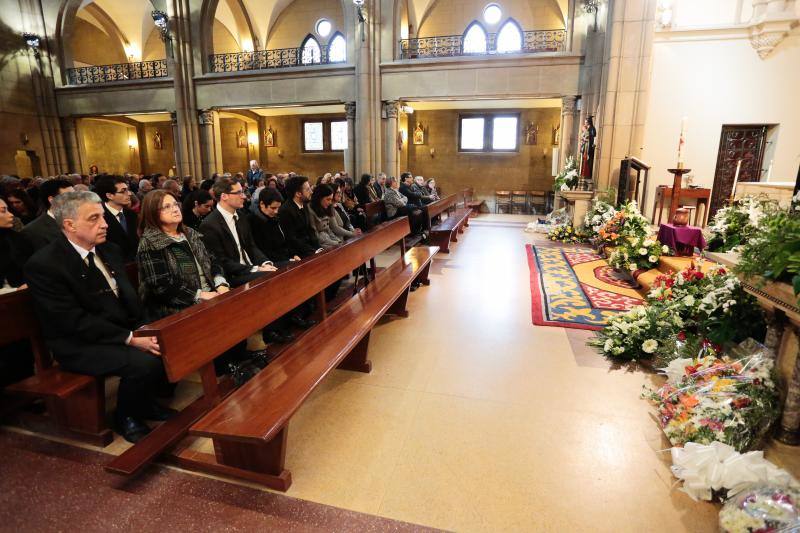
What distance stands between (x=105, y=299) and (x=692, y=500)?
3.53 metres

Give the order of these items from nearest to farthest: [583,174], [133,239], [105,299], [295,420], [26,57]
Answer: [105,299] → [295,420] → [133,239] → [583,174] → [26,57]

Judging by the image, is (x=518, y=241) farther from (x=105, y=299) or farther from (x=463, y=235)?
(x=105, y=299)

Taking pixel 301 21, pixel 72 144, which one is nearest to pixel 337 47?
A: pixel 301 21

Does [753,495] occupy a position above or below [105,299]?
below

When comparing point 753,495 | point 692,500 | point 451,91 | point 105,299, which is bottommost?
point 692,500

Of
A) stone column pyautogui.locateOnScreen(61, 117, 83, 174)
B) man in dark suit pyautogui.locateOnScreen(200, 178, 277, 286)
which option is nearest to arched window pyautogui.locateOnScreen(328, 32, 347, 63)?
stone column pyautogui.locateOnScreen(61, 117, 83, 174)

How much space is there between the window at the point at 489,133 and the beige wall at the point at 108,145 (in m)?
15.0

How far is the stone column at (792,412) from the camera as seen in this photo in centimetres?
252

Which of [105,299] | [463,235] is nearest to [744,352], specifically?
[105,299]

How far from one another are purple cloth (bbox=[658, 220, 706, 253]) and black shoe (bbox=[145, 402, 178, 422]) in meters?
6.39

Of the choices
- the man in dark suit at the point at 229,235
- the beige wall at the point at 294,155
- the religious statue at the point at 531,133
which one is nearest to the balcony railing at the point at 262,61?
the beige wall at the point at 294,155

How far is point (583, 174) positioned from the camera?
10.4 metres

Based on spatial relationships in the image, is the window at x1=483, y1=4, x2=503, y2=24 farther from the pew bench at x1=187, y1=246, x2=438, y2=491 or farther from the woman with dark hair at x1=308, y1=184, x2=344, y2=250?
the pew bench at x1=187, y1=246, x2=438, y2=491

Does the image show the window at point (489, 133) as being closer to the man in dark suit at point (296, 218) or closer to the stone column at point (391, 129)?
the stone column at point (391, 129)
